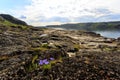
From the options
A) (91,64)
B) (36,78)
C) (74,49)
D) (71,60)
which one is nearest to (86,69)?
(91,64)

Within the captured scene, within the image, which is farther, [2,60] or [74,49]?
[74,49]

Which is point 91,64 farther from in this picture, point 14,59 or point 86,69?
point 14,59

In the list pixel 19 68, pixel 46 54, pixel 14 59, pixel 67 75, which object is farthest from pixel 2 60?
pixel 67 75

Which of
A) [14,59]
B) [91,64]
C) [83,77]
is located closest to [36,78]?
[83,77]

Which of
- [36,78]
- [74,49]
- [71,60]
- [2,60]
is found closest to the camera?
[36,78]

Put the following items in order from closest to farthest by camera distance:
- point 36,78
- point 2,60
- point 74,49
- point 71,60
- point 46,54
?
point 36,78 < point 71,60 < point 46,54 < point 2,60 < point 74,49

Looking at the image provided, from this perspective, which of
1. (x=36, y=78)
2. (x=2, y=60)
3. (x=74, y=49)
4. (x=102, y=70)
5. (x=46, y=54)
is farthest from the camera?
(x=74, y=49)

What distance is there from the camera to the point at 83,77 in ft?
49.0

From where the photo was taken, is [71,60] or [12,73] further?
[71,60]

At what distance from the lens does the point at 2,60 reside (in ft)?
70.5

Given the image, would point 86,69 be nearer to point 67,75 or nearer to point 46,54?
point 67,75

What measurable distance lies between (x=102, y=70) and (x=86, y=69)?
106cm

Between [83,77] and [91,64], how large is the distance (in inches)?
78.4

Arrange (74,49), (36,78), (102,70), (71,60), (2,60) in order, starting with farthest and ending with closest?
(74,49)
(2,60)
(71,60)
(102,70)
(36,78)
